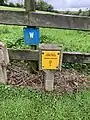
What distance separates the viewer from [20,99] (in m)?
3.54

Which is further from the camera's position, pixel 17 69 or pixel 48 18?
pixel 17 69

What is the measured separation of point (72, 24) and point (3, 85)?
128 centimetres

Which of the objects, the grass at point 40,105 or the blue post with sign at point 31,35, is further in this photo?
the blue post with sign at point 31,35

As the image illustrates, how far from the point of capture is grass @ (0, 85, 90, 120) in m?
3.23

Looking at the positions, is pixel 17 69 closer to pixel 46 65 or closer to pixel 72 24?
pixel 46 65

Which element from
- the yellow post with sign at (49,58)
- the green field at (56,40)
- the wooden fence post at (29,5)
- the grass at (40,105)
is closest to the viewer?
the grass at (40,105)

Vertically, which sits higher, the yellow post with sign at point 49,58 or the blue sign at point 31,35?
the blue sign at point 31,35

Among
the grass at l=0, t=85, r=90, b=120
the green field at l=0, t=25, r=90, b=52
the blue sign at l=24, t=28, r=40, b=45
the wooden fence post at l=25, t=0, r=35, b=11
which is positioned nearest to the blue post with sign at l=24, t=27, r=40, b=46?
the blue sign at l=24, t=28, r=40, b=45

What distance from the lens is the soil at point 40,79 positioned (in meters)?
3.89

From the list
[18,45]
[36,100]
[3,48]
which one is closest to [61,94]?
[36,100]

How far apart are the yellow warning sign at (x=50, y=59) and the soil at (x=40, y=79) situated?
391mm

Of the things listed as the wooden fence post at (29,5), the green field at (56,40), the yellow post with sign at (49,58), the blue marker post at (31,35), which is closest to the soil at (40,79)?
the yellow post with sign at (49,58)

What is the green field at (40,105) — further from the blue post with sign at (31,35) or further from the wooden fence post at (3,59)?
the blue post with sign at (31,35)

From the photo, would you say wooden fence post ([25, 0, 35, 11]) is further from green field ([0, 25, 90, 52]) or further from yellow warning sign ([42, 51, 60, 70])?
green field ([0, 25, 90, 52])
